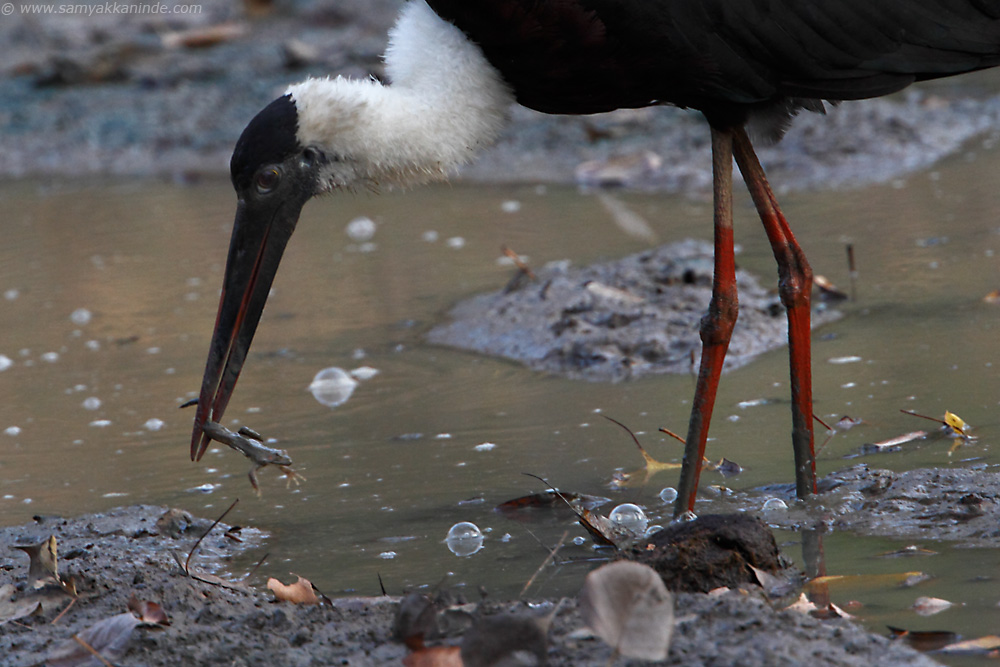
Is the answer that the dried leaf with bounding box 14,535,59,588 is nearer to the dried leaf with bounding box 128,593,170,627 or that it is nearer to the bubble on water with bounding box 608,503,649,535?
the dried leaf with bounding box 128,593,170,627

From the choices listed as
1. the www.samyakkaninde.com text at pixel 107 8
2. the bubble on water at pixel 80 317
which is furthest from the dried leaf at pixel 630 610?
the www.samyakkaninde.com text at pixel 107 8

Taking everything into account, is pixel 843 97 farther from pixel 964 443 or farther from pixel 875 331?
pixel 875 331

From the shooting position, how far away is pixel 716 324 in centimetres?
307

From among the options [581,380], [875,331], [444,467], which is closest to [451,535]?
[444,467]

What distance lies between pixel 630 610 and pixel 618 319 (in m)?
2.59

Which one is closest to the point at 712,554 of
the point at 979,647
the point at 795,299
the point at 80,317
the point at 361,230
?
the point at 979,647

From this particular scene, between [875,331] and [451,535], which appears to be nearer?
[451,535]

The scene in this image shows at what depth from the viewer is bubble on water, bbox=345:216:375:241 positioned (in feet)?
21.9

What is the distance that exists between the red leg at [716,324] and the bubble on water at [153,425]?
75.6 inches

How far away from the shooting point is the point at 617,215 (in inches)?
258

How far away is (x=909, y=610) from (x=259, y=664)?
1.16m

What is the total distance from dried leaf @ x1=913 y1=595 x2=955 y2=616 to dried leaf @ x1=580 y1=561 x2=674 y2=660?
22.1 inches

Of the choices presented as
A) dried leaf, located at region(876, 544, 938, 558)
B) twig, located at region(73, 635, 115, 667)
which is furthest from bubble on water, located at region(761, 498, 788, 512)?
twig, located at region(73, 635, 115, 667)

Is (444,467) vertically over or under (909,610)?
A: under
